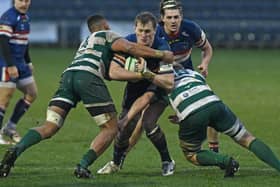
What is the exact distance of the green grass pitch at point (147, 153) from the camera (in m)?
9.80

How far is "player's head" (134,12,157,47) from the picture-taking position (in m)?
9.84

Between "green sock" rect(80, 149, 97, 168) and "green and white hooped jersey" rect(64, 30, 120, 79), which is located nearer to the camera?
"green sock" rect(80, 149, 97, 168)

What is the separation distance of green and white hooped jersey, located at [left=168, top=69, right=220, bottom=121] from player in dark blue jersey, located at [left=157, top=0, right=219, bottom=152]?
827 millimetres

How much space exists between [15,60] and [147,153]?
235 cm

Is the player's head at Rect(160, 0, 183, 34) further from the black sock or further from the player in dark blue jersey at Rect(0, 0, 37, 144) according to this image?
the black sock

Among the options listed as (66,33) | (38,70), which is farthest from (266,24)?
(38,70)

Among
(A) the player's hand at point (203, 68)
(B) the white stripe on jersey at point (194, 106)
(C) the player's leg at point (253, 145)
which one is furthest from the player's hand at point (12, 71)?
(C) the player's leg at point (253, 145)

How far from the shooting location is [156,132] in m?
10.3

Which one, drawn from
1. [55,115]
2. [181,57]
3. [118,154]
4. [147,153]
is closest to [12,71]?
[147,153]

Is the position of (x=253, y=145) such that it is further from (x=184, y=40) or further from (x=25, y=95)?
(x=25, y=95)

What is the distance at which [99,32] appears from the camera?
1002 centimetres

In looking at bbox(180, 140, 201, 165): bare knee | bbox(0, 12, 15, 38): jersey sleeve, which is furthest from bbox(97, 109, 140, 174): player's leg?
bbox(0, 12, 15, 38): jersey sleeve

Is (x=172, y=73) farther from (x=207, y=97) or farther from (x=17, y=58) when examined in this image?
(x=17, y=58)

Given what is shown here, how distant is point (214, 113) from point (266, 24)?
3619 centimetres
